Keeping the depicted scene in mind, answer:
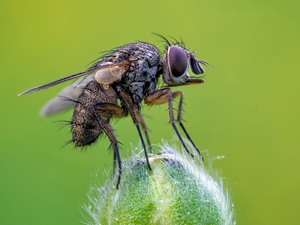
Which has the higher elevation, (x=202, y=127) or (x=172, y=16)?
(x=172, y=16)

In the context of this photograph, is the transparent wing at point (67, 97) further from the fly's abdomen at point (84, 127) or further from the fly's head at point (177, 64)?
the fly's head at point (177, 64)

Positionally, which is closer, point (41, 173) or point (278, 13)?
point (41, 173)

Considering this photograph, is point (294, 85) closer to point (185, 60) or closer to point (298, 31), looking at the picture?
point (298, 31)

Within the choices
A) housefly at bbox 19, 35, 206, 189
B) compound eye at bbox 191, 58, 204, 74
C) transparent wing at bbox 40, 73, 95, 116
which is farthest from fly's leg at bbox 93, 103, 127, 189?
compound eye at bbox 191, 58, 204, 74

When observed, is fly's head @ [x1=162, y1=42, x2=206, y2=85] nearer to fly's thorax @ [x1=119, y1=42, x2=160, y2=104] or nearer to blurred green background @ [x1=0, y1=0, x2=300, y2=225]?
fly's thorax @ [x1=119, y1=42, x2=160, y2=104]

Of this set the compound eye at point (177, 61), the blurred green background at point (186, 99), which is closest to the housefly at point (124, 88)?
the compound eye at point (177, 61)

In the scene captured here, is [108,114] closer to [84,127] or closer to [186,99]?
[84,127]

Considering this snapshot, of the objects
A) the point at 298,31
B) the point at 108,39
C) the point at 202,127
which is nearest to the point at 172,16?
the point at 108,39
